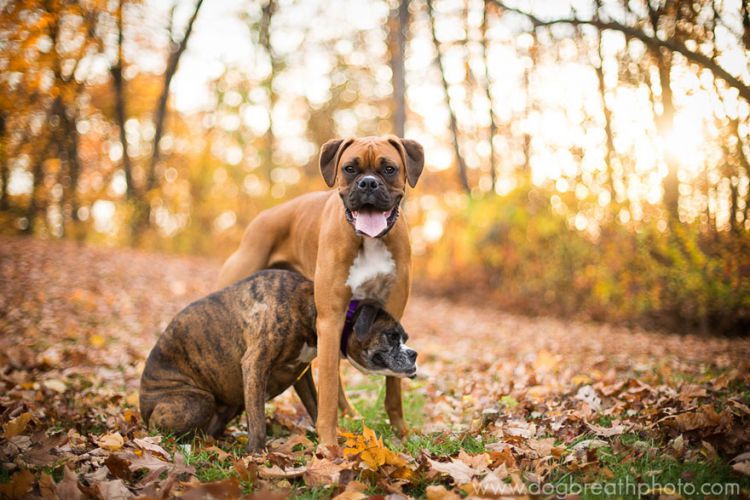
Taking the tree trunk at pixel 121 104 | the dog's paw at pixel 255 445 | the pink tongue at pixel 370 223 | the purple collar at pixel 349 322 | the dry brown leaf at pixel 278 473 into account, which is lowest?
the dog's paw at pixel 255 445

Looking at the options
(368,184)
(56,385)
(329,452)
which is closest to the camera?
(329,452)

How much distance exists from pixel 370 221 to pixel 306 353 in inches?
47.8

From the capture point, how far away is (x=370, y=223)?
3992 millimetres

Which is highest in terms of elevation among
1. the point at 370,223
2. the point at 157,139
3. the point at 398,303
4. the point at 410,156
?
the point at 157,139

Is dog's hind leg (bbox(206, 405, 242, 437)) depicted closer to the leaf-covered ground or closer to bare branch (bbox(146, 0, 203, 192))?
the leaf-covered ground

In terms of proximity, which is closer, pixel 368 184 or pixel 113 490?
pixel 113 490

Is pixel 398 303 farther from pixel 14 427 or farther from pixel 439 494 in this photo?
pixel 14 427

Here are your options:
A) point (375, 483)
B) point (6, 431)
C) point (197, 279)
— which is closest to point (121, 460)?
point (6, 431)

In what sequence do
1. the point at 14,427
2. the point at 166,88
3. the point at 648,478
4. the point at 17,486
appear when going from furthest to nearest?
the point at 166,88
the point at 14,427
the point at 648,478
the point at 17,486

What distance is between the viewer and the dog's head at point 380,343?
165 inches

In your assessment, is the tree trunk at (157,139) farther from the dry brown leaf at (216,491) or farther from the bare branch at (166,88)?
the dry brown leaf at (216,491)

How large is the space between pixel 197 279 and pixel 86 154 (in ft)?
40.9

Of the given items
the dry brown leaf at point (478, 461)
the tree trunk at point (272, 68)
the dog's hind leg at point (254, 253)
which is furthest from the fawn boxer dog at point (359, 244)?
the tree trunk at point (272, 68)

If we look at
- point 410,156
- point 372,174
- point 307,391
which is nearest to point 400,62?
point 410,156
